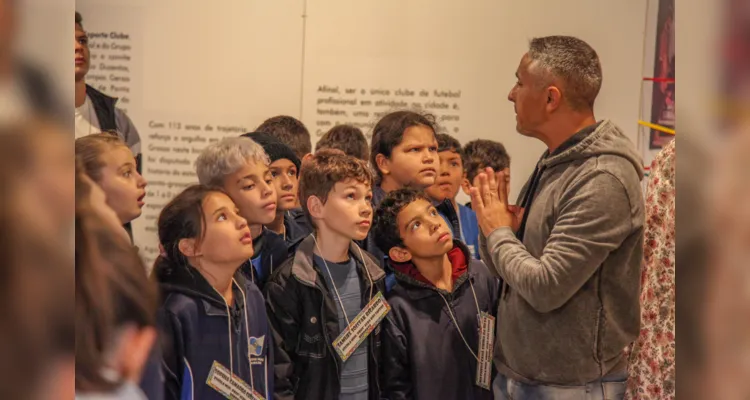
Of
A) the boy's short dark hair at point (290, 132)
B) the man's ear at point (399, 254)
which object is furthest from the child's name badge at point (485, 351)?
the boy's short dark hair at point (290, 132)

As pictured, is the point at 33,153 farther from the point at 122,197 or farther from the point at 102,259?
the point at 122,197

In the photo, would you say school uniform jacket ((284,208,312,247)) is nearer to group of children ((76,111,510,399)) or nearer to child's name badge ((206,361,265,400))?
group of children ((76,111,510,399))

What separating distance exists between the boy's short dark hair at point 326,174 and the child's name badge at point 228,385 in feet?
1.71

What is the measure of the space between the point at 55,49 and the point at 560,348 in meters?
1.65

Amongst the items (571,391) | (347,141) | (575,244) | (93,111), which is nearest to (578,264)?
(575,244)

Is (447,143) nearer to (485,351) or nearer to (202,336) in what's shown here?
(485,351)

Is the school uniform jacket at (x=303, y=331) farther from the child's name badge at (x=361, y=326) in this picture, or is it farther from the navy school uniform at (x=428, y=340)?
the navy school uniform at (x=428, y=340)

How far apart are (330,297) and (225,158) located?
52cm

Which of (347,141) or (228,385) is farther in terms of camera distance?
(347,141)

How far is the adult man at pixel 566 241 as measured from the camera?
194 centimetres

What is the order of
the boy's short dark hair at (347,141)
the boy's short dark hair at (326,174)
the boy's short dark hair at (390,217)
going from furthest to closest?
the boy's short dark hair at (347,141)
the boy's short dark hair at (390,217)
the boy's short dark hair at (326,174)

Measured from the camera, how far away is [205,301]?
207cm

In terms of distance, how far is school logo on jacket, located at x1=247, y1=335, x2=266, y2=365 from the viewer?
2121 millimetres

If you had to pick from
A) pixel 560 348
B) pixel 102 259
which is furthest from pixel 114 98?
pixel 560 348
